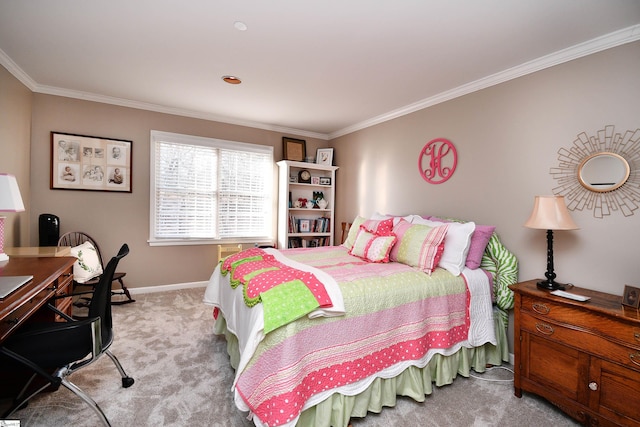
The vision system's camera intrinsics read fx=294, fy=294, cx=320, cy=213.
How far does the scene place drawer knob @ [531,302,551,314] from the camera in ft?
6.25

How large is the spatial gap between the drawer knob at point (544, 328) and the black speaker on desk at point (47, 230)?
458 cm

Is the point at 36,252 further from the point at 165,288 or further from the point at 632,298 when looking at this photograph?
the point at 632,298

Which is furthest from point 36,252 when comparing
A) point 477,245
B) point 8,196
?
point 477,245

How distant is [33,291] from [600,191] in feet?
11.3

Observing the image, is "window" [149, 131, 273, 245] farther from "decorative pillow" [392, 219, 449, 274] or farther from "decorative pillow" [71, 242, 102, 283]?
"decorative pillow" [392, 219, 449, 274]

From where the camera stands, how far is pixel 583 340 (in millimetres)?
1723

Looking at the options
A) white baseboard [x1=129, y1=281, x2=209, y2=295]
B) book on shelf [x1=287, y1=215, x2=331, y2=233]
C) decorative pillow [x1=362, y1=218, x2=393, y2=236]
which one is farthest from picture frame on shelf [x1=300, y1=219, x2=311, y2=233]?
decorative pillow [x1=362, y1=218, x2=393, y2=236]

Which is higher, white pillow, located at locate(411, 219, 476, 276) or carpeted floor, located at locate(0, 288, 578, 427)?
white pillow, located at locate(411, 219, 476, 276)

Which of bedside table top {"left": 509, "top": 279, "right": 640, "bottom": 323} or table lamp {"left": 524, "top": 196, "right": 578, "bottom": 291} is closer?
bedside table top {"left": 509, "top": 279, "right": 640, "bottom": 323}

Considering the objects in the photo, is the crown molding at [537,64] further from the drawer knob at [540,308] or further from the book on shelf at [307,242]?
the book on shelf at [307,242]

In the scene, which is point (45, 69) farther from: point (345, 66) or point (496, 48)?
point (496, 48)

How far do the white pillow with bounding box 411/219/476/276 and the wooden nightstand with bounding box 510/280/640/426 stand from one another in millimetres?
399

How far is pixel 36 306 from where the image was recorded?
1.49 metres

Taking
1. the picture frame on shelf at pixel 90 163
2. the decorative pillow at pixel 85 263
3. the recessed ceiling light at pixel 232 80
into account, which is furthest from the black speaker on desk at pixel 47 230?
the recessed ceiling light at pixel 232 80
